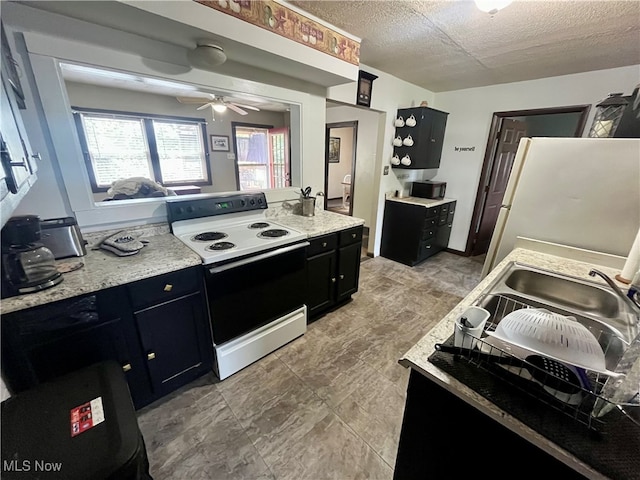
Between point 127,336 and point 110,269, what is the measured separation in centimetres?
36

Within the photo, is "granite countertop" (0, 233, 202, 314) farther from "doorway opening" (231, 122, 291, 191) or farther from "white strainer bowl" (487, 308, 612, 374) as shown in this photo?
"doorway opening" (231, 122, 291, 191)

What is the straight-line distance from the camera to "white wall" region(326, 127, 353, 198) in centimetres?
677

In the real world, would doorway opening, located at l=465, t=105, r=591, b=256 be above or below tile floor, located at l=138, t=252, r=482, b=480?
above

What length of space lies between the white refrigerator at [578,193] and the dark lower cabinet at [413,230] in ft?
4.84

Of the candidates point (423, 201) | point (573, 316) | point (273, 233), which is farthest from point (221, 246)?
A: point (423, 201)

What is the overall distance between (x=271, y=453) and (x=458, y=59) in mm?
3541

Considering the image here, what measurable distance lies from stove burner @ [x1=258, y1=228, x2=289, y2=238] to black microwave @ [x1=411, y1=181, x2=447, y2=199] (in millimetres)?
2654

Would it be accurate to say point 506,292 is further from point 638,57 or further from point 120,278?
point 638,57

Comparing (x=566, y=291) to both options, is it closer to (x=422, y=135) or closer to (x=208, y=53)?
(x=208, y=53)

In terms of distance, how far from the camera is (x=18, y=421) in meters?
0.81

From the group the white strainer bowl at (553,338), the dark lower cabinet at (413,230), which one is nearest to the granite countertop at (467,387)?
the white strainer bowl at (553,338)

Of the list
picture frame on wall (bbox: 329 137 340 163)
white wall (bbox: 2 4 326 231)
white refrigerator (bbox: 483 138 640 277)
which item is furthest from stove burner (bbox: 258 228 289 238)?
picture frame on wall (bbox: 329 137 340 163)

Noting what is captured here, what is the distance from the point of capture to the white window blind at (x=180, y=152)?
14.8 ft

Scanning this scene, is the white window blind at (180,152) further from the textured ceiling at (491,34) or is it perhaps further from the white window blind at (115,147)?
the textured ceiling at (491,34)
